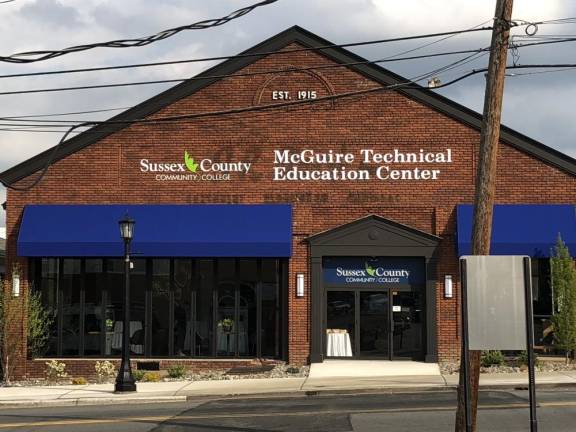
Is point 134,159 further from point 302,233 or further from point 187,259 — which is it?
point 302,233

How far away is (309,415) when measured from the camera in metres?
13.8

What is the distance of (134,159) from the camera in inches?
896

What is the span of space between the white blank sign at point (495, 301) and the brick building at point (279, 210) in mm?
13143

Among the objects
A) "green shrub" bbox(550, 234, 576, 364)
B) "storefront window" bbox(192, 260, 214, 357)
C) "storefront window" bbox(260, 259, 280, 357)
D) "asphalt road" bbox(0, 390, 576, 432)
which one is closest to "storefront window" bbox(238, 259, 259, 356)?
"storefront window" bbox(260, 259, 280, 357)

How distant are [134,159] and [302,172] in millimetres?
4884

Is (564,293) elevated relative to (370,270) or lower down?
lower down

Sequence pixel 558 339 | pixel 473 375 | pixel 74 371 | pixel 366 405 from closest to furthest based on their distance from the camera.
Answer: pixel 473 375
pixel 366 405
pixel 558 339
pixel 74 371

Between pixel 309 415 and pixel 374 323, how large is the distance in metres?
8.90

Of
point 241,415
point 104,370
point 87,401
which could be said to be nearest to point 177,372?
point 104,370

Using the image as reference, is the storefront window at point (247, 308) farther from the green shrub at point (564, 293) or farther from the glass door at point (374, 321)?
the green shrub at point (564, 293)

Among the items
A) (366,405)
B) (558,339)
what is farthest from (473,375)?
(558,339)

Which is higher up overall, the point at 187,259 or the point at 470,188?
the point at 470,188

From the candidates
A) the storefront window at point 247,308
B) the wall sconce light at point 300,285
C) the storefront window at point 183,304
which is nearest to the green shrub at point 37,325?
the storefront window at point 183,304

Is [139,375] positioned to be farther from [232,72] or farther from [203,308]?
[232,72]
